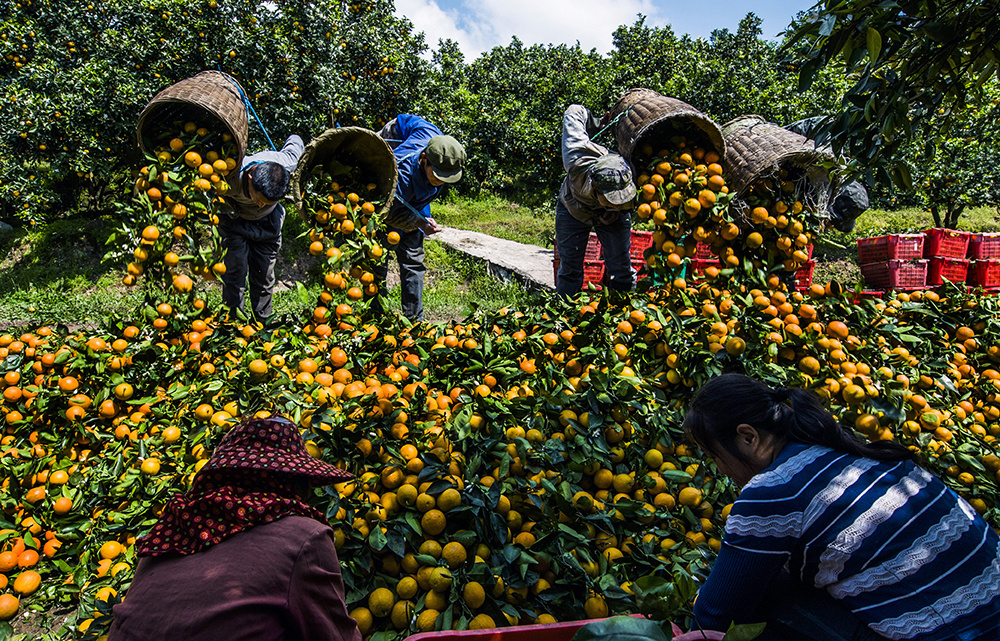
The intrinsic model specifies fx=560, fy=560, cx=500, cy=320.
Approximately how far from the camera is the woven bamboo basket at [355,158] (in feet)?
8.57

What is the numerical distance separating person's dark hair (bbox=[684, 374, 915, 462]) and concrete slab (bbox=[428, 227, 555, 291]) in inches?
177

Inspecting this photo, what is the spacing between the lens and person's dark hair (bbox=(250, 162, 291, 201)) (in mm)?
3152

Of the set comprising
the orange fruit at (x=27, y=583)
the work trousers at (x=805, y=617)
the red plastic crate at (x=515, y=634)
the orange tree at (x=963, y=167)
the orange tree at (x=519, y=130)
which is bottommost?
the orange fruit at (x=27, y=583)

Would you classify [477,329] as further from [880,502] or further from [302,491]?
[880,502]

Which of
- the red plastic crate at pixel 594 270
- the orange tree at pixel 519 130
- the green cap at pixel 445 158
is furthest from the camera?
the orange tree at pixel 519 130

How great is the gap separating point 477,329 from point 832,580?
169cm

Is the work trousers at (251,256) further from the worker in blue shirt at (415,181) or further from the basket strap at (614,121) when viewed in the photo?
the basket strap at (614,121)

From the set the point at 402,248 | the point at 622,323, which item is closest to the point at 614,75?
the point at 402,248

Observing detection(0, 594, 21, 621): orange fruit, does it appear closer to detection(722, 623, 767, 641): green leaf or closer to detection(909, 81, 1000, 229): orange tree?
detection(722, 623, 767, 641): green leaf

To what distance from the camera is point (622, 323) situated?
8.11 ft

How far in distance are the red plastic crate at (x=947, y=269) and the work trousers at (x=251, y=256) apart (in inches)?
292

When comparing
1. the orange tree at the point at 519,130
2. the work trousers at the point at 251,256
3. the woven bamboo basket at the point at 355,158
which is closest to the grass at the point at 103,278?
the work trousers at the point at 251,256

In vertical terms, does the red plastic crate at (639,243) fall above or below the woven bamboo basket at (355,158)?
below

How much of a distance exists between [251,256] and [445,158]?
5.42 ft
